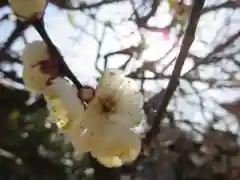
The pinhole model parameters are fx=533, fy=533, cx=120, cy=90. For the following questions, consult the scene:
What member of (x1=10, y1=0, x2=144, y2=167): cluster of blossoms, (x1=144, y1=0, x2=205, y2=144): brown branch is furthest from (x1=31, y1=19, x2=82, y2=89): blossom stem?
(x1=144, y1=0, x2=205, y2=144): brown branch

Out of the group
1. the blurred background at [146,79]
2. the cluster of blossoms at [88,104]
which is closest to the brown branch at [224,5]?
the blurred background at [146,79]

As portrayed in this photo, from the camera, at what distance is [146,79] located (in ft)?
2.65

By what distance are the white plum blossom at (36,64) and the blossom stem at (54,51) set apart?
0.02m

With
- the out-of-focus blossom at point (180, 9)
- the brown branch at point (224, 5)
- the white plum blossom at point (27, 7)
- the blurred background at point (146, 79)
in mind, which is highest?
the white plum blossom at point (27, 7)

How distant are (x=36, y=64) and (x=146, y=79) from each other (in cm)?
20

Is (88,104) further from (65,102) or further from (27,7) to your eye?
(27,7)

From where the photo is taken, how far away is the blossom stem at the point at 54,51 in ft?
2.32

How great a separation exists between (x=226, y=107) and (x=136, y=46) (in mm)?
176

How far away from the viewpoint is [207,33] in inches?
30.8

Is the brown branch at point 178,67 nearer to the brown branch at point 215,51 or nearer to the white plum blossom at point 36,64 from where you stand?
the brown branch at point 215,51

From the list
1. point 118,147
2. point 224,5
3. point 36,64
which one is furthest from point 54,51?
point 224,5

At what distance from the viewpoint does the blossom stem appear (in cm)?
71

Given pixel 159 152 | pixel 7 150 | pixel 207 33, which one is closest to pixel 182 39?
pixel 207 33

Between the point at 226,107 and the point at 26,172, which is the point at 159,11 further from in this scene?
the point at 26,172
